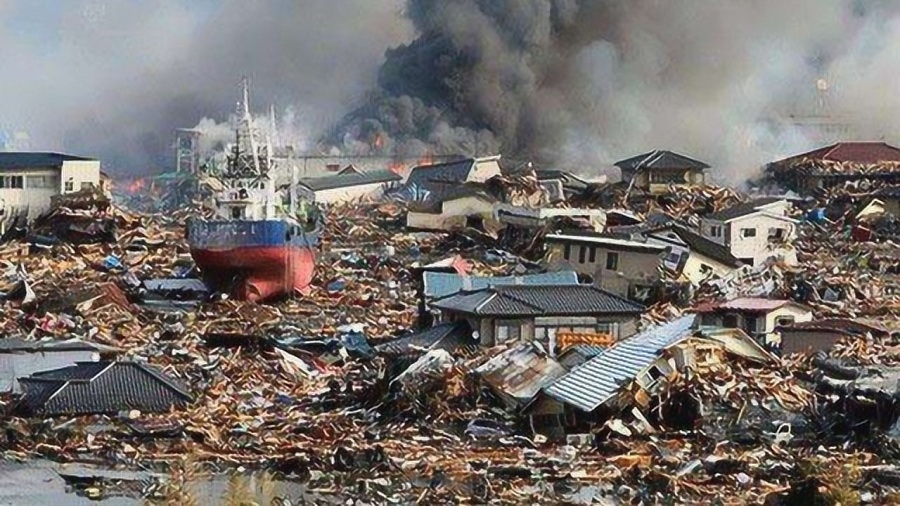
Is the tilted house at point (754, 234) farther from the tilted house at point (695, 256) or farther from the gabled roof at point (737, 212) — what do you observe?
the tilted house at point (695, 256)

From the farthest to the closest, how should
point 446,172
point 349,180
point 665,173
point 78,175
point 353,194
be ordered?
1. point 349,180
2. point 353,194
3. point 446,172
4. point 665,173
5. point 78,175

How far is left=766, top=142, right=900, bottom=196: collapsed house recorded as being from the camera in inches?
1476

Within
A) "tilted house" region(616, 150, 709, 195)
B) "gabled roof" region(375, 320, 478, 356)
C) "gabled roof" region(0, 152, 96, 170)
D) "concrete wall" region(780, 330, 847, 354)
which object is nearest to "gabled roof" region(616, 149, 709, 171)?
"tilted house" region(616, 150, 709, 195)

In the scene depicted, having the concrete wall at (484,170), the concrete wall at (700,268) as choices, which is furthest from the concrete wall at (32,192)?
the concrete wall at (700,268)

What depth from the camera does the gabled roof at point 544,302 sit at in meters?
16.3

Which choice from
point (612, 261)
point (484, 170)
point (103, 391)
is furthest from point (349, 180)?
point (103, 391)

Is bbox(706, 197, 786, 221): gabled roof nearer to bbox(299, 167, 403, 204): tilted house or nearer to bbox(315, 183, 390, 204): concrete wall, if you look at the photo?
bbox(315, 183, 390, 204): concrete wall

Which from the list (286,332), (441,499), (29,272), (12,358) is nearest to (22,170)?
A: (29,272)

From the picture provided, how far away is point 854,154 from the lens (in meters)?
40.6

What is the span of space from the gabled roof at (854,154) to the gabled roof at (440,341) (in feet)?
82.6

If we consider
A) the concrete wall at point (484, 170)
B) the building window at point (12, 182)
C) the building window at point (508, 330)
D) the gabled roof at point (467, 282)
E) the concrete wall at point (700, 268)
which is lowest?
the building window at point (508, 330)

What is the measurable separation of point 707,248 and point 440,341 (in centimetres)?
895

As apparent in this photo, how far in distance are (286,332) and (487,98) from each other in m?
26.9

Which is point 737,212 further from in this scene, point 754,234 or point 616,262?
point 616,262
